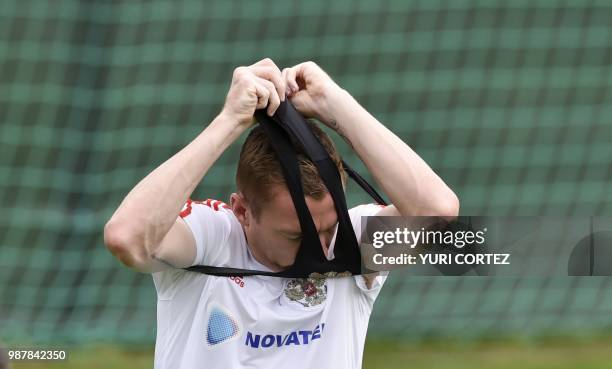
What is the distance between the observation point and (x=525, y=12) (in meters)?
7.12

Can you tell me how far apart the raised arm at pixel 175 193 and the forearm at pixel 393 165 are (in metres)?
0.19

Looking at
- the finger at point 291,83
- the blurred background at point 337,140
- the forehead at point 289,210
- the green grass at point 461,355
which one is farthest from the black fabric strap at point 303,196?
the blurred background at point 337,140

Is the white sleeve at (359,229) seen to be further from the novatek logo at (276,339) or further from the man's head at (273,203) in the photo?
the novatek logo at (276,339)

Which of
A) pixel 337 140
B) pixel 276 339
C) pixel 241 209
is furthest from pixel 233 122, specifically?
pixel 337 140

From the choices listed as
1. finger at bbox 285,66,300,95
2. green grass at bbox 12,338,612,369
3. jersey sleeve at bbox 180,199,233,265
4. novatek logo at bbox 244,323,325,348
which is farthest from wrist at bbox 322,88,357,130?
green grass at bbox 12,338,612,369

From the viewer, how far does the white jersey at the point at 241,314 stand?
318 cm

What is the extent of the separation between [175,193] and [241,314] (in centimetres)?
35

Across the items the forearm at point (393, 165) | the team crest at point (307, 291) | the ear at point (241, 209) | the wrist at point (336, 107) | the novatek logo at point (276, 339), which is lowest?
the novatek logo at point (276, 339)

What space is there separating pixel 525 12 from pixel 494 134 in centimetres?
70

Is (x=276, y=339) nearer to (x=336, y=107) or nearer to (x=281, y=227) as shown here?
(x=281, y=227)

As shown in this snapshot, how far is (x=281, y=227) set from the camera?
10.4ft

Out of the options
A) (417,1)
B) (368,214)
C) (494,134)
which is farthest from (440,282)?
(368,214)

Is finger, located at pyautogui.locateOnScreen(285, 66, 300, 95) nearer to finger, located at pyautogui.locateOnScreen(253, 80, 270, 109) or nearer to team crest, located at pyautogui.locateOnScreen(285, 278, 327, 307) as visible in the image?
finger, located at pyautogui.locateOnScreen(253, 80, 270, 109)

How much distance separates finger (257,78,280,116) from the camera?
319 centimetres
